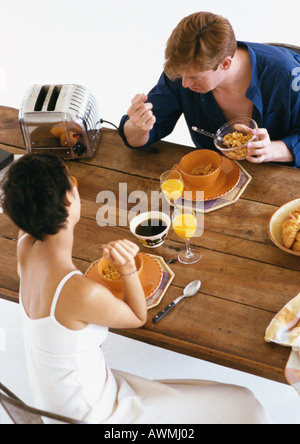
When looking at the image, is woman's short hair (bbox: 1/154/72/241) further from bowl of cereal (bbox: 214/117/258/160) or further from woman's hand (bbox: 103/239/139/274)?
bowl of cereal (bbox: 214/117/258/160)

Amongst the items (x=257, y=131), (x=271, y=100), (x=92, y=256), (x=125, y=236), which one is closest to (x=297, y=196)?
(x=257, y=131)

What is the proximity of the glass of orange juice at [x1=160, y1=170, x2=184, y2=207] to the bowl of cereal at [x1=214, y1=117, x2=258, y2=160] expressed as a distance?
0.21 metres

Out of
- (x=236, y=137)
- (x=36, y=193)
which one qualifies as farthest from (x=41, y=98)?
(x=36, y=193)

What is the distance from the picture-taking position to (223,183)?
6.77 feet

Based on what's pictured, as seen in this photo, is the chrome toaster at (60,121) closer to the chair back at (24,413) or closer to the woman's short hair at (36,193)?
Result: the woman's short hair at (36,193)

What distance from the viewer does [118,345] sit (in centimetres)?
266

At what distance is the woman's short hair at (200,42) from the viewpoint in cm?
186

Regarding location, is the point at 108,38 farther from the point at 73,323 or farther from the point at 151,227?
the point at 73,323

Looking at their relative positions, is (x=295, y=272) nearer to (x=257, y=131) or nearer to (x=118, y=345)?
(x=257, y=131)

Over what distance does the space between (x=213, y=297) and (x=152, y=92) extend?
108 cm

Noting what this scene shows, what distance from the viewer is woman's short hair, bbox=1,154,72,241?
1.42 metres

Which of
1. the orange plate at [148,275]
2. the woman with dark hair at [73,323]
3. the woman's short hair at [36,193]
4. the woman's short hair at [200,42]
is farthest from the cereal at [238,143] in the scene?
the woman's short hair at [36,193]

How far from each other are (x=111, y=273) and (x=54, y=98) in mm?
910

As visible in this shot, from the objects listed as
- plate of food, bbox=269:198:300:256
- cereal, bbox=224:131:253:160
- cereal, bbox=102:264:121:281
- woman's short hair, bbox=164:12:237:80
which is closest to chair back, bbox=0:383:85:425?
cereal, bbox=102:264:121:281
